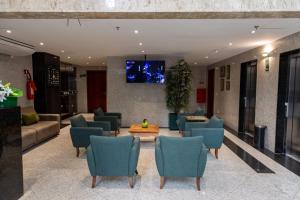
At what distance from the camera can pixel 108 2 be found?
2.54 metres

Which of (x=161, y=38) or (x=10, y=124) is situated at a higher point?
(x=161, y=38)

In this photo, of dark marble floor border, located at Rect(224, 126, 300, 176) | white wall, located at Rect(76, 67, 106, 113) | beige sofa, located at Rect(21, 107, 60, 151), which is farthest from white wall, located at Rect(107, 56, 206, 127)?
white wall, located at Rect(76, 67, 106, 113)

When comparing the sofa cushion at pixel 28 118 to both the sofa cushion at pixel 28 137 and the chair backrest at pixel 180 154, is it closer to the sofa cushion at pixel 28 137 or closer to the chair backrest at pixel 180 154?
the sofa cushion at pixel 28 137

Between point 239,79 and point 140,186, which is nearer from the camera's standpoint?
point 140,186

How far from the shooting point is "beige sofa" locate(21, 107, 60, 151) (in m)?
5.00

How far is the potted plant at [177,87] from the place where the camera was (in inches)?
288

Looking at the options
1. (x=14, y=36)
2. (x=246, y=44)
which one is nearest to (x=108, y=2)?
(x=14, y=36)

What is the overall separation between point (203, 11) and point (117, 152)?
2250 millimetres

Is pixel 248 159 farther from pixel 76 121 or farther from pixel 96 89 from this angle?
pixel 96 89

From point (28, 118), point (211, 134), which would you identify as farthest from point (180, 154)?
point (28, 118)

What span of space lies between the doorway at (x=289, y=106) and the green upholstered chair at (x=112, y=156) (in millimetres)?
3646

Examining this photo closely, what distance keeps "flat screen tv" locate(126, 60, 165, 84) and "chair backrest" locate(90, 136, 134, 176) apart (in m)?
4.50

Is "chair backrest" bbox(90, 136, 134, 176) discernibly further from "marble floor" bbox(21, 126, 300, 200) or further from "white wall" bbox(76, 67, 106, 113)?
"white wall" bbox(76, 67, 106, 113)

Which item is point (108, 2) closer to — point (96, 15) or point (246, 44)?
point (96, 15)
